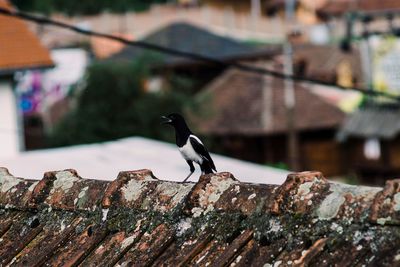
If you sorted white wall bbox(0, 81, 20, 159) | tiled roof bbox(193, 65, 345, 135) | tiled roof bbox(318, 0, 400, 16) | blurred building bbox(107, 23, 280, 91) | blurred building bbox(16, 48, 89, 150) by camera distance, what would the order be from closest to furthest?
1. white wall bbox(0, 81, 20, 159)
2. blurred building bbox(16, 48, 89, 150)
3. tiled roof bbox(193, 65, 345, 135)
4. blurred building bbox(107, 23, 280, 91)
5. tiled roof bbox(318, 0, 400, 16)

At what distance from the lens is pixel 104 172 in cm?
1395

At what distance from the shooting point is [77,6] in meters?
63.5

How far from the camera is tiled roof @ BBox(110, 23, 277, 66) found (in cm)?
4812

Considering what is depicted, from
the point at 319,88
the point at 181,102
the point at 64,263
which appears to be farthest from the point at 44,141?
the point at 64,263

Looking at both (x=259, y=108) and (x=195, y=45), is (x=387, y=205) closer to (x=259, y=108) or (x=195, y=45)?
(x=259, y=108)

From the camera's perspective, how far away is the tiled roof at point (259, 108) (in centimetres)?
4319

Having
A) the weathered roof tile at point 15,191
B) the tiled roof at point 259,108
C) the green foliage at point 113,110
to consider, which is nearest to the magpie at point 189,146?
the weathered roof tile at point 15,191

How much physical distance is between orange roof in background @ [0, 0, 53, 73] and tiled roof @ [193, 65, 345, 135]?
2248cm

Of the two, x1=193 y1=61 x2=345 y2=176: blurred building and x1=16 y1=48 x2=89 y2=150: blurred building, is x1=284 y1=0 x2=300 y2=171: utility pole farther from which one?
x1=16 y1=48 x2=89 y2=150: blurred building

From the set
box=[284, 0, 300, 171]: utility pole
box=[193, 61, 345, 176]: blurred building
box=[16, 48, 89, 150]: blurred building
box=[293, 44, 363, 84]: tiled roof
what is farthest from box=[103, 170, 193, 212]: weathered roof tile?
box=[293, 44, 363, 84]: tiled roof

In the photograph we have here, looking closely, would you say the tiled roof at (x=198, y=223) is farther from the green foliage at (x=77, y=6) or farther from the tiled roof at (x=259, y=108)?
the green foliage at (x=77, y=6)

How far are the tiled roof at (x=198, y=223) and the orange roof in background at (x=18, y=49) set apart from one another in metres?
13.1

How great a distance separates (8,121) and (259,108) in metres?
25.2

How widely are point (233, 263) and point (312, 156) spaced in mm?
40414
